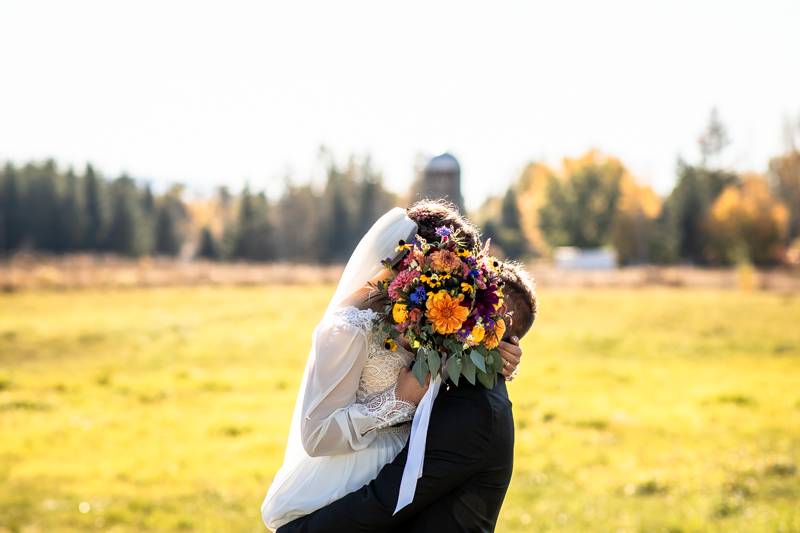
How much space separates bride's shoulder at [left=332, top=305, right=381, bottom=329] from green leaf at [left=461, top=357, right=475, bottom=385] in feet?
1.22

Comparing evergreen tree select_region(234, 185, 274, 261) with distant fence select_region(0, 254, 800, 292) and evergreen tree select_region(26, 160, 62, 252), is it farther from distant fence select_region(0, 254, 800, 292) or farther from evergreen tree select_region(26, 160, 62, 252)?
distant fence select_region(0, 254, 800, 292)

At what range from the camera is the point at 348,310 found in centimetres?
306

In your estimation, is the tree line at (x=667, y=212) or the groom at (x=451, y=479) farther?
the tree line at (x=667, y=212)

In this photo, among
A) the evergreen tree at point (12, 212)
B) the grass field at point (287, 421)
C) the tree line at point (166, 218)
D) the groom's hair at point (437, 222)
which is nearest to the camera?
the groom's hair at point (437, 222)

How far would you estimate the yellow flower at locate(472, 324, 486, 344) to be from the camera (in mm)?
2814

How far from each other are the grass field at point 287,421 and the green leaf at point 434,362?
563 cm

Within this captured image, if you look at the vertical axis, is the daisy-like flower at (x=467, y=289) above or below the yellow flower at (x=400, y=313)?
above

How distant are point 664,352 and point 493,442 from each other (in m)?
18.9

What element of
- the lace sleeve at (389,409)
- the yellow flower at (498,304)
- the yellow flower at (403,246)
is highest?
the yellow flower at (403,246)

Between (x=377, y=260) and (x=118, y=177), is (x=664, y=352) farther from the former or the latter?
(x=118, y=177)

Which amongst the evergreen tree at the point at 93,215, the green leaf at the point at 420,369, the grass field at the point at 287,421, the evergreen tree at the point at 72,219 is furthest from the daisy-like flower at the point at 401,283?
the evergreen tree at the point at 72,219

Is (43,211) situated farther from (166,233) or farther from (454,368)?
(454,368)

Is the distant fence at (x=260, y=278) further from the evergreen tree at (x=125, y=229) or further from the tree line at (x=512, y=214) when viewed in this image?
the evergreen tree at (x=125, y=229)

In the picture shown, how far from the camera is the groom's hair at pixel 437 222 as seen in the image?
3.16m
